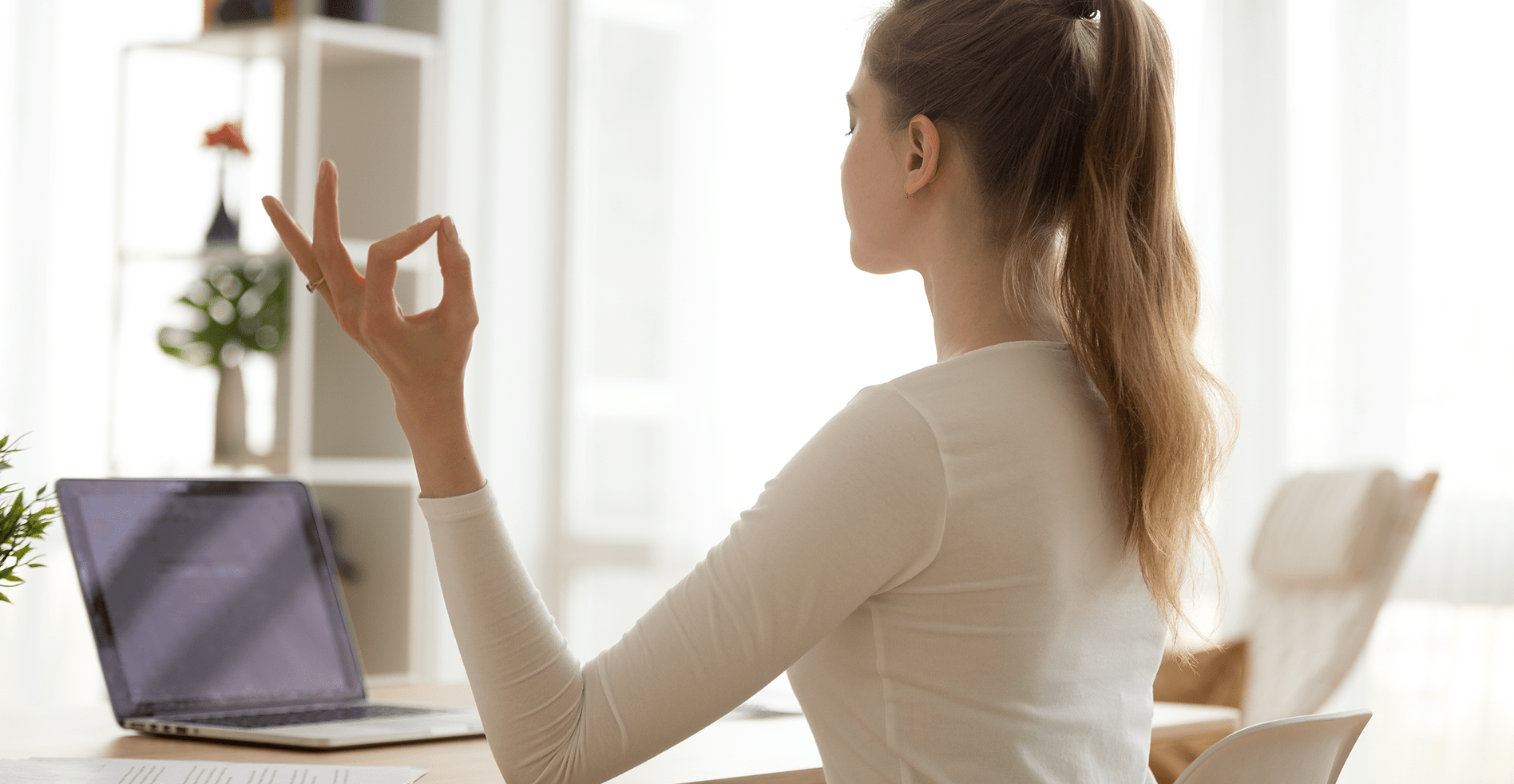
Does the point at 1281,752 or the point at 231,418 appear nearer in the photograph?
the point at 1281,752

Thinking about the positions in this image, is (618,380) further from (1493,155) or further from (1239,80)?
(1493,155)

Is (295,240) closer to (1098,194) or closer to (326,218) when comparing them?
(326,218)

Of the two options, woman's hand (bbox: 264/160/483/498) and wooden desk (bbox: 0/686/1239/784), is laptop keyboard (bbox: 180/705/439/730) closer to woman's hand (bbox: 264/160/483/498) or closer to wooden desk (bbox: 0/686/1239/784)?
wooden desk (bbox: 0/686/1239/784)

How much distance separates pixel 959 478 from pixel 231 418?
98.6 inches

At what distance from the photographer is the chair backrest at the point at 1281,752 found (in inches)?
37.2

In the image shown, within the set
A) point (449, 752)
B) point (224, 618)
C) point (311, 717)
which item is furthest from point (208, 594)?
point (449, 752)

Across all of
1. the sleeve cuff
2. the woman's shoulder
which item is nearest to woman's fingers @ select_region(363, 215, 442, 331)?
the sleeve cuff

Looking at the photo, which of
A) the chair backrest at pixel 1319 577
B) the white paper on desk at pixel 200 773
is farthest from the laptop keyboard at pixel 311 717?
the chair backrest at pixel 1319 577

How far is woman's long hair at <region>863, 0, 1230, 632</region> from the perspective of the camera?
0.98 metres

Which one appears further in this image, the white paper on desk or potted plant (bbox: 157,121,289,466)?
potted plant (bbox: 157,121,289,466)

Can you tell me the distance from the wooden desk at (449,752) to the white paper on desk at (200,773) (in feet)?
0.11

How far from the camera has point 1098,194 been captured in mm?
986

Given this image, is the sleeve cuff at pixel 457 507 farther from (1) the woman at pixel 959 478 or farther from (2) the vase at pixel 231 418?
(2) the vase at pixel 231 418

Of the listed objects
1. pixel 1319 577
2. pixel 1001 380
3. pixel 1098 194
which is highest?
pixel 1098 194
